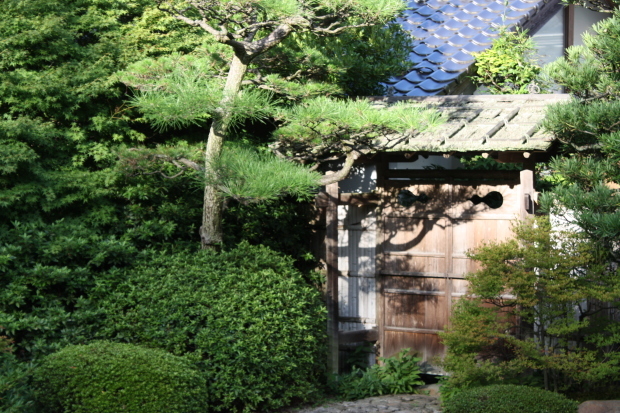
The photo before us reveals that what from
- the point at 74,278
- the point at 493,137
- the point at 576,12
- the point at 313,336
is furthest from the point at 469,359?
the point at 576,12

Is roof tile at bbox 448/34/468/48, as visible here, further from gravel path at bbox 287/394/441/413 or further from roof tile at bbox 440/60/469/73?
gravel path at bbox 287/394/441/413

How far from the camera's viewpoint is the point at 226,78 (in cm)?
811

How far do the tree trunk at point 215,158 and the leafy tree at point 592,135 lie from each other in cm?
322

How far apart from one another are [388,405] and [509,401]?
170 centimetres

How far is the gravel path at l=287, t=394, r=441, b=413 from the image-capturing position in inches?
307

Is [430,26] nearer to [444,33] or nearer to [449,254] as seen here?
[444,33]

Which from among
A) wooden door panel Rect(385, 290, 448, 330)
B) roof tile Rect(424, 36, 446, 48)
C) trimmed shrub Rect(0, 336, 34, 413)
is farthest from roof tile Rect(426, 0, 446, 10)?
trimmed shrub Rect(0, 336, 34, 413)

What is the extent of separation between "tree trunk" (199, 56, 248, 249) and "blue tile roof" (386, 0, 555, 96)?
3.07 m

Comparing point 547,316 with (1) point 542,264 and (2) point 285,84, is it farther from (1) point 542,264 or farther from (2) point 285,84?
(2) point 285,84

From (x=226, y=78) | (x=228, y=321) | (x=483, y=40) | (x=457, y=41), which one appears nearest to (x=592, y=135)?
(x=226, y=78)

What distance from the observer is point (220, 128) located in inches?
304

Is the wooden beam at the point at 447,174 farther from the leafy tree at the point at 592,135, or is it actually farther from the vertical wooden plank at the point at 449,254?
the leafy tree at the point at 592,135

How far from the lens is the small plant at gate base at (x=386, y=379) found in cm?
851

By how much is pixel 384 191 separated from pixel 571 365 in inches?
125
